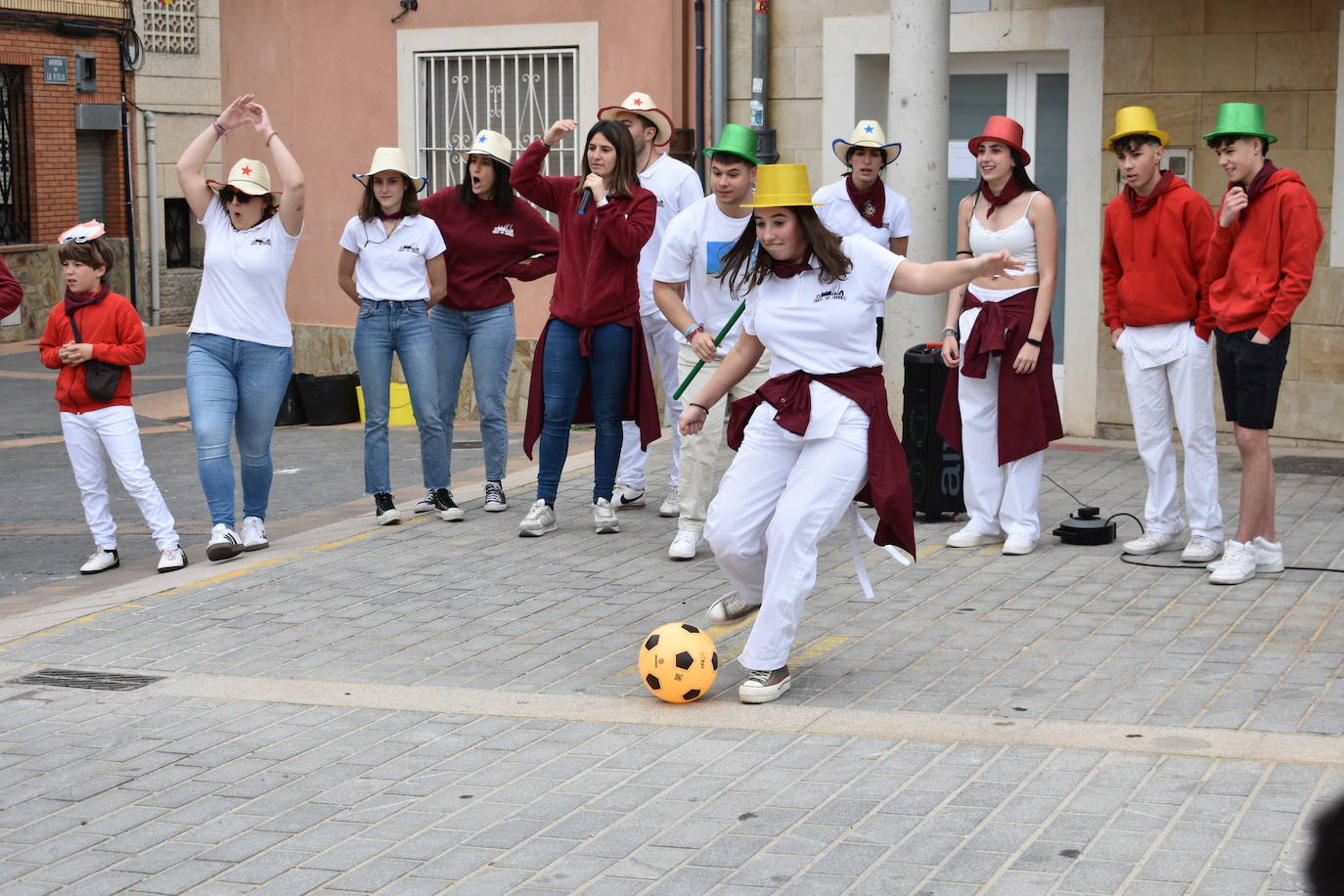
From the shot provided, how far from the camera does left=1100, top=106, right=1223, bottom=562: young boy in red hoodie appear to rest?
8117 mm

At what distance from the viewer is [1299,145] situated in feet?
36.6

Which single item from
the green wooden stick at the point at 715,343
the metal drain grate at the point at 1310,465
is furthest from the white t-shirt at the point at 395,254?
the metal drain grate at the point at 1310,465

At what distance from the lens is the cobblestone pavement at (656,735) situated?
4.68 meters

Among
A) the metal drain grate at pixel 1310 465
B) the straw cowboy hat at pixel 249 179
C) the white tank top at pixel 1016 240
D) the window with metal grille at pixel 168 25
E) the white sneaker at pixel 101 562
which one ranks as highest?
the window with metal grille at pixel 168 25

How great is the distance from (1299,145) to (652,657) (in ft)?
22.5

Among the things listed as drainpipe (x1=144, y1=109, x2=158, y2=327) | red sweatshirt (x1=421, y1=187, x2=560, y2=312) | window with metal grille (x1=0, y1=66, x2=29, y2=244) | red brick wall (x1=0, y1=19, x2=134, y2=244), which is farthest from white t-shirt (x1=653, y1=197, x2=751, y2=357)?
drainpipe (x1=144, y1=109, x2=158, y2=327)

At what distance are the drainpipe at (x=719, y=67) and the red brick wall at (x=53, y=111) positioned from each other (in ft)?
47.3

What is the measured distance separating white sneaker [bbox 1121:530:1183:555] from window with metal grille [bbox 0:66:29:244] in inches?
761

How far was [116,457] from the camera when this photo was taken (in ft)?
28.3

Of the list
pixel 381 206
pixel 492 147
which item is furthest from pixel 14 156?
pixel 492 147

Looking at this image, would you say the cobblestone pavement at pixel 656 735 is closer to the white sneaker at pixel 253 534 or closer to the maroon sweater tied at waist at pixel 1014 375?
the white sneaker at pixel 253 534

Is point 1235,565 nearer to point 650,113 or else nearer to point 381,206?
point 650,113

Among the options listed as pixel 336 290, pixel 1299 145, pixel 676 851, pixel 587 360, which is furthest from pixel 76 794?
pixel 336 290

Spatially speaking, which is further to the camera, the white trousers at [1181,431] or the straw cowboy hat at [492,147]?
the straw cowboy hat at [492,147]
